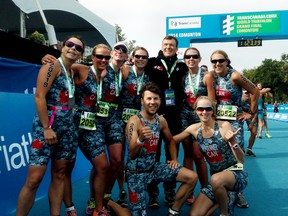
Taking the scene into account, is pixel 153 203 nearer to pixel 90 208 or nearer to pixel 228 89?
pixel 90 208

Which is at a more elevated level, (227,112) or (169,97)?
(169,97)

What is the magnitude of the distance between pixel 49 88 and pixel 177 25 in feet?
54.9

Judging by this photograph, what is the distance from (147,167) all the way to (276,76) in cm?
8037

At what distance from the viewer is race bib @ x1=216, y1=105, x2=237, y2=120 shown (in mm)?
3809

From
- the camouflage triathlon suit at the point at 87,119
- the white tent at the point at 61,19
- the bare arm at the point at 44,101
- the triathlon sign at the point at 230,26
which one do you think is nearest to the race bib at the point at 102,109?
the camouflage triathlon suit at the point at 87,119

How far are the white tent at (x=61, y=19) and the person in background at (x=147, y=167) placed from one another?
8274mm

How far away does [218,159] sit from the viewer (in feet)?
11.3

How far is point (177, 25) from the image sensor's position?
1861 centimetres

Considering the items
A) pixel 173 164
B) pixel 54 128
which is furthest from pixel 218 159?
pixel 54 128

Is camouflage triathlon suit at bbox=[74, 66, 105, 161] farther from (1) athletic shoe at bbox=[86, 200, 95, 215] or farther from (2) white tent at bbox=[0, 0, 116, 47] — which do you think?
(2) white tent at bbox=[0, 0, 116, 47]

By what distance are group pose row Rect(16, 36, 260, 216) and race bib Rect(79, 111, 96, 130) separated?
0.01 meters

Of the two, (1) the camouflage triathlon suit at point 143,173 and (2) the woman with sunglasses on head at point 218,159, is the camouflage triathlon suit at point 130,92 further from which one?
(2) the woman with sunglasses on head at point 218,159

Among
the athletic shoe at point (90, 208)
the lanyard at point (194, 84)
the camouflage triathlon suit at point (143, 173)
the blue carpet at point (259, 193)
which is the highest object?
the lanyard at point (194, 84)

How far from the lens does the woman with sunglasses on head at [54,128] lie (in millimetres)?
2766
